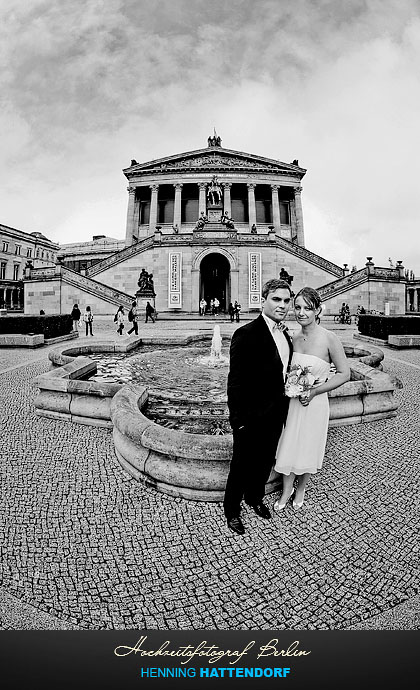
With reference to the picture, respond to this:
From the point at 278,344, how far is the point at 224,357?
336 inches

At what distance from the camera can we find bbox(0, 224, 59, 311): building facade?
62.7 metres

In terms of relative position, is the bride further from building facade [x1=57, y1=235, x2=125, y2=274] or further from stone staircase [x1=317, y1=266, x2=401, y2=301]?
building facade [x1=57, y1=235, x2=125, y2=274]

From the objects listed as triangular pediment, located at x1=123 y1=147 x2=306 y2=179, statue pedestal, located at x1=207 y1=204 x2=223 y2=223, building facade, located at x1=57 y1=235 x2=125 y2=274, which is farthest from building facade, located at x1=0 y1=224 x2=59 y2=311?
statue pedestal, located at x1=207 y1=204 x2=223 y2=223

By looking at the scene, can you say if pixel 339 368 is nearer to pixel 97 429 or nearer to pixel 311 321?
pixel 311 321

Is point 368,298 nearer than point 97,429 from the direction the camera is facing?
No

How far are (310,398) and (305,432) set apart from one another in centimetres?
35

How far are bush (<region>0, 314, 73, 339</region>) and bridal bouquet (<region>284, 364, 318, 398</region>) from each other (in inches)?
669

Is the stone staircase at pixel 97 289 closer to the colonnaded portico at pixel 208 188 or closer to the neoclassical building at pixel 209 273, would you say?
the neoclassical building at pixel 209 273

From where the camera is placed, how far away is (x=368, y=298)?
34750mm

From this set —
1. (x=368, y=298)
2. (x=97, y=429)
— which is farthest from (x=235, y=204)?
(x=97, y=429)

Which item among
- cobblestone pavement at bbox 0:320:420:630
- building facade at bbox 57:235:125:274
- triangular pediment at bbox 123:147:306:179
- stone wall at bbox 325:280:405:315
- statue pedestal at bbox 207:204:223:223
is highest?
triangular pediment at bbox 123:147:306:179

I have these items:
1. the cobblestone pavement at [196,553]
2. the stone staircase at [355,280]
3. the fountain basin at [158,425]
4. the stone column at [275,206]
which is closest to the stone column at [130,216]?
the stone column at [275,206]

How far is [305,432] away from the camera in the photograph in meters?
3.44

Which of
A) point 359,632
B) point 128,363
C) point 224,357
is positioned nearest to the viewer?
point 359,632
